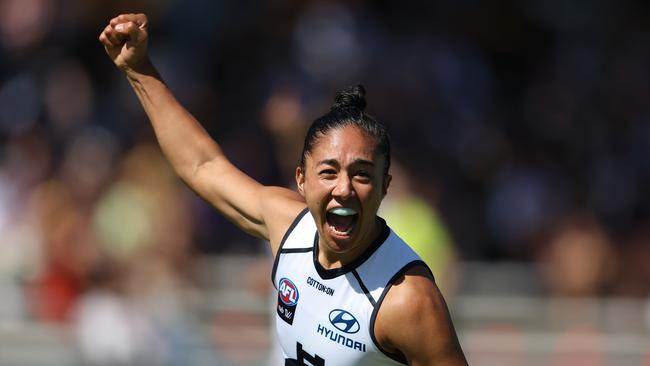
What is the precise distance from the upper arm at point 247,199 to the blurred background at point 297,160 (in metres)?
3.25

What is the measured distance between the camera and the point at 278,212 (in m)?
4.64

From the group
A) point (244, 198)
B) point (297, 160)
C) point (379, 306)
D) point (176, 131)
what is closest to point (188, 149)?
point (176, 131)

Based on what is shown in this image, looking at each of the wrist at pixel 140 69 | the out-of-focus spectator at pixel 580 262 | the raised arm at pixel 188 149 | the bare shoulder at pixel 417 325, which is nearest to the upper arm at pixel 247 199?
the raised arm at pixel 188 149

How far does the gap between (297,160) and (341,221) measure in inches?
162

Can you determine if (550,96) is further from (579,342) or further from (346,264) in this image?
(346,264)

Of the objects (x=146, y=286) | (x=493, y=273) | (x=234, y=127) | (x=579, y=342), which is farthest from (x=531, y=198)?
(x=146, y=286)

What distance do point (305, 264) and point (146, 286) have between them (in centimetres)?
498

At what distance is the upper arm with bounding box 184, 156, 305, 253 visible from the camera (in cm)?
464

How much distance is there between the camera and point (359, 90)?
14.1 ft

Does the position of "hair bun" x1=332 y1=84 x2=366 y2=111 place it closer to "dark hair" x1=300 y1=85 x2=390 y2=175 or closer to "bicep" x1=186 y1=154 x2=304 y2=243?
"dark hair" x1=300 y1=85 x2=390 y2=175

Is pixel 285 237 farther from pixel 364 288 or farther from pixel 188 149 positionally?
pixel 188 149

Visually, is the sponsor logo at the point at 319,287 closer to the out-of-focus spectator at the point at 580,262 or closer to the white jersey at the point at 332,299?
the white jersey at the point at 332,299

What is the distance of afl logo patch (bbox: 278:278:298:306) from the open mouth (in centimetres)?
34

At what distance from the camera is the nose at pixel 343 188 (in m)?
4.02
